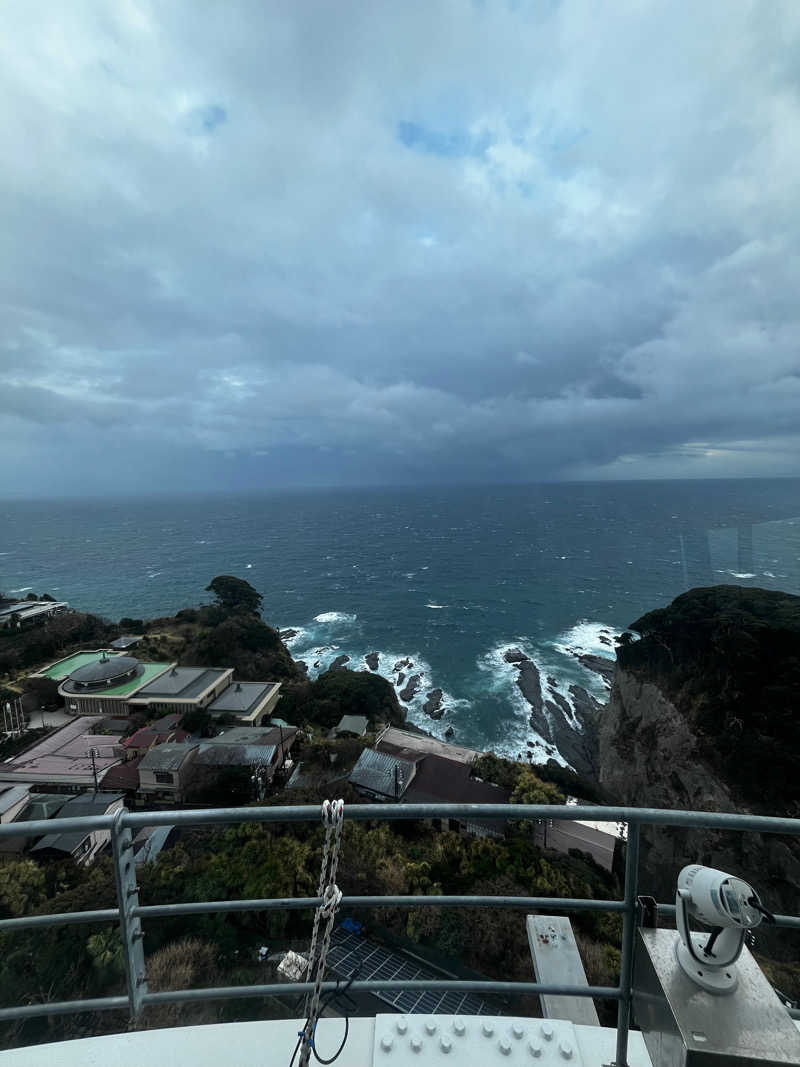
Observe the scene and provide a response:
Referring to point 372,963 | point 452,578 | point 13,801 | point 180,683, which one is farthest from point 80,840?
point 452,578

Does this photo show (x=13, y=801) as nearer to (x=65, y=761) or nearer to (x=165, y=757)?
(x=65, y=761)

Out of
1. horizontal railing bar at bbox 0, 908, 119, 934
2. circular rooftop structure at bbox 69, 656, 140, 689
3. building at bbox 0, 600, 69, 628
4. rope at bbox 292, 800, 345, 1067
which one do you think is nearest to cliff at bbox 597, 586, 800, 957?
rope at bbox 292, 800, 345, 1067

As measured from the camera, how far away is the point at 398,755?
15.0 meters

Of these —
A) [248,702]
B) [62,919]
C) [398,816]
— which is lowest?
[248,702]

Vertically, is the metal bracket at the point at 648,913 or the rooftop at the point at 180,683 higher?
the metal bracket at the point at 648,913

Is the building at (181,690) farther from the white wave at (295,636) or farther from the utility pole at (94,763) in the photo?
the white wave at (295,636)

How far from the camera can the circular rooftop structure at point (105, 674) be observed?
20766mm

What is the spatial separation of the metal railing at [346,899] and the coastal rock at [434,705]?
25.4m

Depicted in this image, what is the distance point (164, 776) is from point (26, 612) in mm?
27136

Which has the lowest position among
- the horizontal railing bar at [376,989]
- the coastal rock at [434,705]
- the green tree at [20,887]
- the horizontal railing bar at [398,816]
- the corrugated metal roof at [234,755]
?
the coastal rock at [434,705]

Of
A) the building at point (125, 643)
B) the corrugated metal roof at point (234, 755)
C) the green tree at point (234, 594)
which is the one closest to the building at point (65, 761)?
the corrugated metal roof at point (234, 755)

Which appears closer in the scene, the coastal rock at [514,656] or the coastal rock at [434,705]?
the coastal rock at [434,705]

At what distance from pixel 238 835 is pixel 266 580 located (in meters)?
48.9

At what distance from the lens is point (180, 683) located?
21.3 metres
